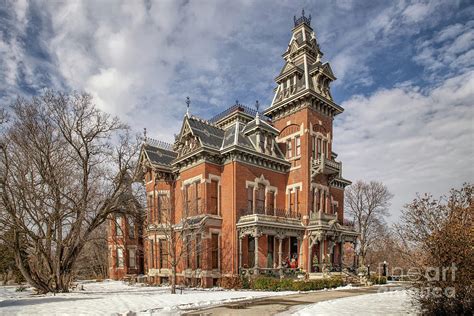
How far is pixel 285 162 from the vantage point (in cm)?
2762

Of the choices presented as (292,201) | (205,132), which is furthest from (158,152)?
(292,201)

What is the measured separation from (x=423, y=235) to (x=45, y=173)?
19.8 m

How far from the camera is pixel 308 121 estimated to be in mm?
27094

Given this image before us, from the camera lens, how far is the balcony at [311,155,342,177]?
26.3 meters

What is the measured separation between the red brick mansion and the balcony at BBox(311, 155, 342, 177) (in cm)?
11

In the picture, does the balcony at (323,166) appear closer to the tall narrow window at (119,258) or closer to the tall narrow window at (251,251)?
the tall narrow window at (251,251)

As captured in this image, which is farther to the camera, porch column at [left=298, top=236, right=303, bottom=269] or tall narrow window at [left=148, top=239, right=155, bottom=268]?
tall narrow window at [left=148, top=239, right=155, bottom=268]

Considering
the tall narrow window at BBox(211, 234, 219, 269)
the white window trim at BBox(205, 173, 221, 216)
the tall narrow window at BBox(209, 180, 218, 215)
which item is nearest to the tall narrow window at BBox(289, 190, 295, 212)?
the white window trim at BBox(205, 173, 221, 216)

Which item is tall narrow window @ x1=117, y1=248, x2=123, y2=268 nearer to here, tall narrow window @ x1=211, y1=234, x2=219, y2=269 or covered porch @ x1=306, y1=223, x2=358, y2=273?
tall narrow window @ x1=211, y1=234, x2=219, y2=269

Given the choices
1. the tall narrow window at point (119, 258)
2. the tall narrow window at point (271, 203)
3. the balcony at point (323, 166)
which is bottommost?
the tall narrow window at point (119, 258)

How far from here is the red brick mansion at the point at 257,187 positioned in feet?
77.4

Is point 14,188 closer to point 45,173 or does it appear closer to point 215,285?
point 45,173

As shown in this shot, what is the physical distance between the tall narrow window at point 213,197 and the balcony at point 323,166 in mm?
8401

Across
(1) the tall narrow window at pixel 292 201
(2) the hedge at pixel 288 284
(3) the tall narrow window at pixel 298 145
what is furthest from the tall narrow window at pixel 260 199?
(2) the hedge at pixel 288 284
